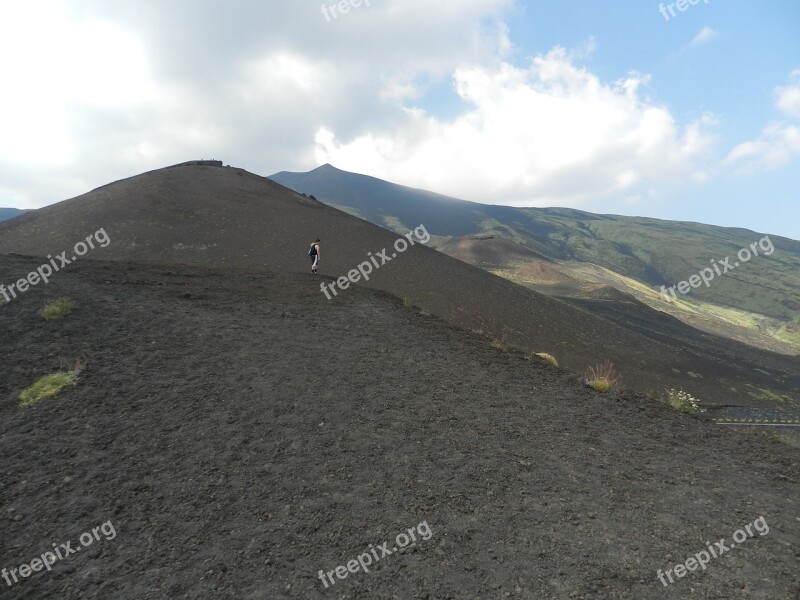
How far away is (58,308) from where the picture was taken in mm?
12836

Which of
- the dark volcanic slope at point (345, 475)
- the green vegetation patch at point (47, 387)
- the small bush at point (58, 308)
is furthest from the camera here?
the small bush at point (58, 308)

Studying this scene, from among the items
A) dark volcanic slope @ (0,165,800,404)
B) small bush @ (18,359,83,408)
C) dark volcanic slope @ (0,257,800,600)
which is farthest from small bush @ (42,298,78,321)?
dark volcanic slope @ (0,165,800,404)

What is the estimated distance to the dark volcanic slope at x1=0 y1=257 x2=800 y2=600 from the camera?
5.88 metres

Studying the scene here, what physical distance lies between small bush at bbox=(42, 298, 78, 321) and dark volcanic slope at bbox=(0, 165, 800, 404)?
14.7m

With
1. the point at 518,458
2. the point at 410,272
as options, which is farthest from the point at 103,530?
the point at 410,272

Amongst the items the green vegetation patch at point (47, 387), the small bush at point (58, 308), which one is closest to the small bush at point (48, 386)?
the green vegetation patch at point (47, 387)

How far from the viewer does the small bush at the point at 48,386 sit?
926 cm

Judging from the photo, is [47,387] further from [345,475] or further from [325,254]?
[325,254]

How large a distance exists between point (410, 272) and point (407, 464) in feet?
88.7

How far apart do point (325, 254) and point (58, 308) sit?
22.5 meters

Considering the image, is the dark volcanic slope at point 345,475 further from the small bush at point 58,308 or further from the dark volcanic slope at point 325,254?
the dark volcanic slope at point 325,254

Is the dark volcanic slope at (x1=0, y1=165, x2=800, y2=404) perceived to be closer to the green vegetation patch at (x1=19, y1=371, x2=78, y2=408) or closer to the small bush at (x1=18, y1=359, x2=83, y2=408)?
the small bush at (x1=18, y1=359, x2=83, y2=408)

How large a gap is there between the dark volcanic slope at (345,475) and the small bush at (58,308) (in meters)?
0.32

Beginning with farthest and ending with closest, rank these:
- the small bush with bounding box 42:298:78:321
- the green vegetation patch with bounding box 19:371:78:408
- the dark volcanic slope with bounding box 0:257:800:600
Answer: the small bush with bounding box 42:298:78:321 < the green vegetation patch with bounding box 19:371:78:408 < the dark volcanic slope with bounding box 0:257:800:600
